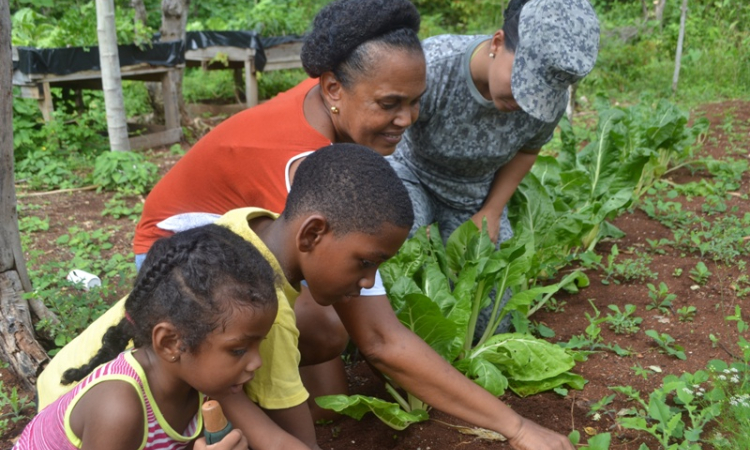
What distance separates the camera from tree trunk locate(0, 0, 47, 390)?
9.44ft

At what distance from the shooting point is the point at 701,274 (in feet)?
12.3

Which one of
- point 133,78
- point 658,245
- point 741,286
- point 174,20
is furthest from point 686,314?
point 174,20

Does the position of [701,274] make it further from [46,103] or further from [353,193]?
[46,103]

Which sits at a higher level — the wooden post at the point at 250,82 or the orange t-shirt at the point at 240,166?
the orange t-shirt at the point at 240,166

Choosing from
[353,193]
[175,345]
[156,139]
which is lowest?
[156,139]

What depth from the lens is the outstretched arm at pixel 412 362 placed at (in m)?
2.21

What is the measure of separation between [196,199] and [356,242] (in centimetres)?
83

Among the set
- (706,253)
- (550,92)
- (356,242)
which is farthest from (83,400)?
(706,253)

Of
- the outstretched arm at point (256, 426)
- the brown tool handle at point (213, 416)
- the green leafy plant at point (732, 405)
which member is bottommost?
the green leafy plant at point (732, 405)

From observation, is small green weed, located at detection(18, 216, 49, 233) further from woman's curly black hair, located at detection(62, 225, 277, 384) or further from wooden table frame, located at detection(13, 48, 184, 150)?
woman's curly black hair, located at detection(62, 225, 277, 384)

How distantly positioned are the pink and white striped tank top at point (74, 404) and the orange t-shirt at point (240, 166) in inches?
28.1

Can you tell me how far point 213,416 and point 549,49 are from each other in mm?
1690

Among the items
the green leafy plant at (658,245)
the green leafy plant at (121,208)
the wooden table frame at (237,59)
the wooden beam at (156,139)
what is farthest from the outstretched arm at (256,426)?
the wooden table frame at (237,59)

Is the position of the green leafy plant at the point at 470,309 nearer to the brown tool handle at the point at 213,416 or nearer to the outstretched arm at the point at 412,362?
the outstretched arm at the point at 412,362
